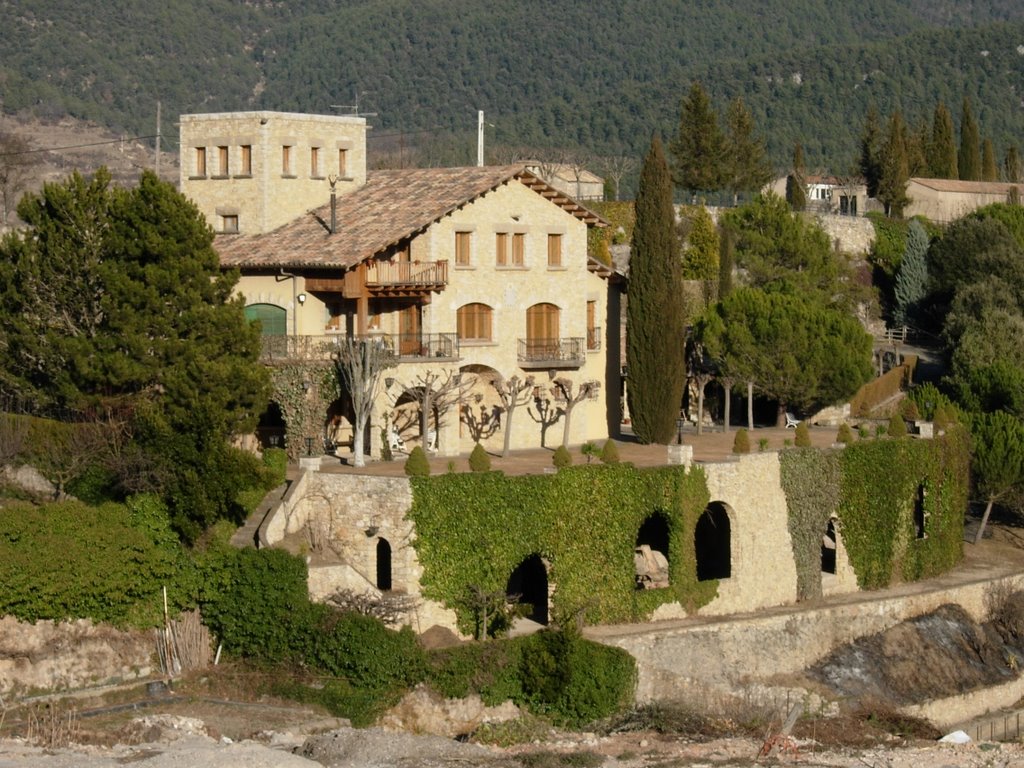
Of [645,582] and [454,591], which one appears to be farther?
[645,582]

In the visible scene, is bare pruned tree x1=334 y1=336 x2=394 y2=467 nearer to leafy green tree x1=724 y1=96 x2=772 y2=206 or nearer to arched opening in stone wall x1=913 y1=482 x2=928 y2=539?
arched opening in stone wall x1=913 y1=482 x2=928 y2=539

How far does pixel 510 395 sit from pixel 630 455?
3.65m

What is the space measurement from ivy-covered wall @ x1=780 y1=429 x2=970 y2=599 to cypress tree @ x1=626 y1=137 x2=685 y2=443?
4.99m

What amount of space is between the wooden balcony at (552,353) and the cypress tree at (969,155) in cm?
5880

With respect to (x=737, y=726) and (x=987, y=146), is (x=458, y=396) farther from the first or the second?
(x=987, y=146)

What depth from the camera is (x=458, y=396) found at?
49.7 m

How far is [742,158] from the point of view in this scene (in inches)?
3396

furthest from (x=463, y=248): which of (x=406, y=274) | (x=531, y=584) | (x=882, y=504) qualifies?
(x=882, y=504)

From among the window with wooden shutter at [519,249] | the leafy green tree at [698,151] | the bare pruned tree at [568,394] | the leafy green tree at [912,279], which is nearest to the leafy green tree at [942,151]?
the leafy green tree at [912,279]

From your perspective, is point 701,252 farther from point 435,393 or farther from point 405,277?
point 435,393

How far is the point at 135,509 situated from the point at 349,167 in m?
15.8

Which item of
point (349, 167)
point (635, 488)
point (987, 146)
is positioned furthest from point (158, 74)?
point (635, 488)

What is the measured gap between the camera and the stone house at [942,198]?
312ft

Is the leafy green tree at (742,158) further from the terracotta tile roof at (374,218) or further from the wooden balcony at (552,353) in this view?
the wooden balcony at (552,353)
